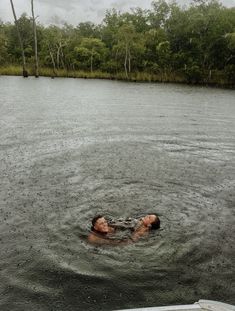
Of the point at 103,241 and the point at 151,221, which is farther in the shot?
the point at 151,221

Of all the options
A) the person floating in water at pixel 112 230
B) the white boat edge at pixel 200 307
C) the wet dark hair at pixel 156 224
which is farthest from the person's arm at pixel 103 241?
the white boat edge at pixel 200 307

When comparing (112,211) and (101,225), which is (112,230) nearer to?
(101,225)

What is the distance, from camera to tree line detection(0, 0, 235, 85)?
55.2m

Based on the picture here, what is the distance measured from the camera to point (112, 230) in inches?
300

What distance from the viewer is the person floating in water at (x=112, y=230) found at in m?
7.40

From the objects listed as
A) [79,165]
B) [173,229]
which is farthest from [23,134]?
[173,229]

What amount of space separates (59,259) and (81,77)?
5086cm

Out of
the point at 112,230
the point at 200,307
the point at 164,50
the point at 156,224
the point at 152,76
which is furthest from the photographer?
the point at 164,50

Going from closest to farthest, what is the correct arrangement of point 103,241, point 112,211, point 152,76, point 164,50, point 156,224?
point 103,241 → point 156,224 → point 112,211 → point 152,76 → point 164,50

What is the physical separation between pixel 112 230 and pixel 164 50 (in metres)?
55.3

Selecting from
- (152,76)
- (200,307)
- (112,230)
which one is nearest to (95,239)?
(112,230)

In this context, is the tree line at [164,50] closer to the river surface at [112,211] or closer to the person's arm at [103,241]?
the river surface at [112,211]

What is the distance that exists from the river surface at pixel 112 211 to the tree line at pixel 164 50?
3950 centimetres

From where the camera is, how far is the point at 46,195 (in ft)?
30.9
